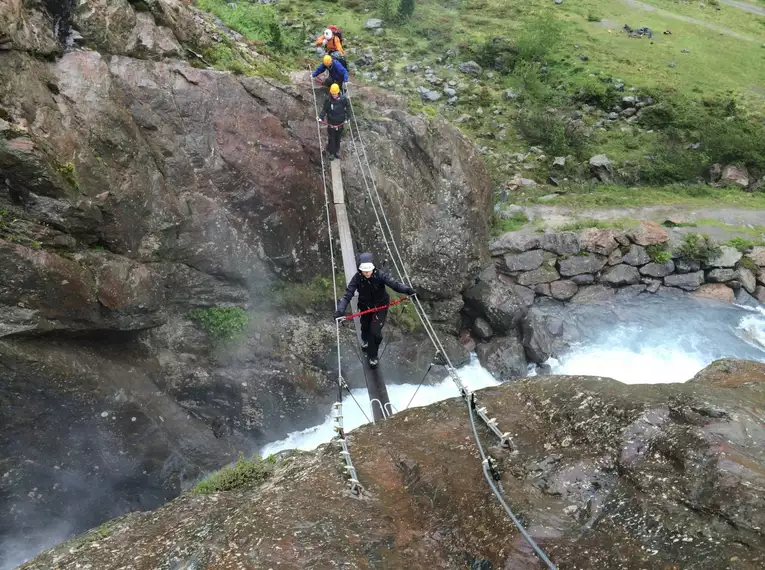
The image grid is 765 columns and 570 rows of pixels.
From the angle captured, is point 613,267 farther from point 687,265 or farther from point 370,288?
point 370,288

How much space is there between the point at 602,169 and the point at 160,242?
17312 mm

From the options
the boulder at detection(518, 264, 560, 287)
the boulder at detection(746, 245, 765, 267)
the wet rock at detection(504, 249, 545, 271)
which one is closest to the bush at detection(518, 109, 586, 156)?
the wet rock at detection(504, 249, 545, 271)

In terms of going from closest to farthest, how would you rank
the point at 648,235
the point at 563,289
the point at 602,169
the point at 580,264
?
the point at 563,289 < the point at 580,264 < the point at 648,235 < the point at 602,169

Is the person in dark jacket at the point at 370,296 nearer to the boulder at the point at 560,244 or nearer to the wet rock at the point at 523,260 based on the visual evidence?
the wet rock at the point at 523,260

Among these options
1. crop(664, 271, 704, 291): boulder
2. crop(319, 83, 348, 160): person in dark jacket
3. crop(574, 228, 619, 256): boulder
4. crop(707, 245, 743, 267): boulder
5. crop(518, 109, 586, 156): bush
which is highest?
crop(319, 83, 348, 160): person in dark jacket

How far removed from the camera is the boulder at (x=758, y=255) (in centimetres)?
1650

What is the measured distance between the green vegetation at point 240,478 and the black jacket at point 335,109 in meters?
8.50

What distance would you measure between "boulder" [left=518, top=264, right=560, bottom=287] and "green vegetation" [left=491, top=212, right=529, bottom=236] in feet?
5.42

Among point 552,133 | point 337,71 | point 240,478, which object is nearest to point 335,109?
point 337,71

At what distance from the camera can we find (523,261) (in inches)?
617

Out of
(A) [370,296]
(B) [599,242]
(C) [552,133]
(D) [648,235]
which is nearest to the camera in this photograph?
(A) [370,296]

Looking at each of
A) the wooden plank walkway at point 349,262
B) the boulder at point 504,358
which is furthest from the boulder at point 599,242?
the wooden plank walkway at point 349,262

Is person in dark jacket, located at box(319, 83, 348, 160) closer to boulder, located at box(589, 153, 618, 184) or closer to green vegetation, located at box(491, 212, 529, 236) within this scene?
green vegetation, located at box(491, 212, 529, 236)

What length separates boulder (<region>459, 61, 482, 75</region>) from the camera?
81.7ft
